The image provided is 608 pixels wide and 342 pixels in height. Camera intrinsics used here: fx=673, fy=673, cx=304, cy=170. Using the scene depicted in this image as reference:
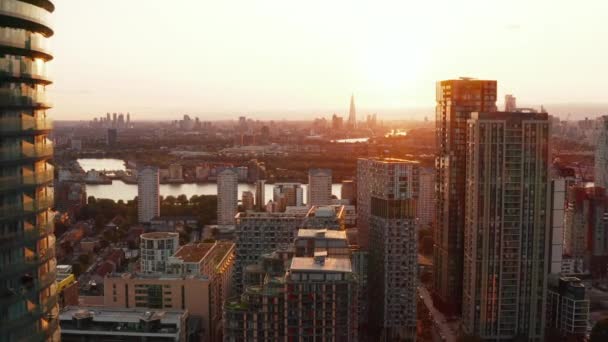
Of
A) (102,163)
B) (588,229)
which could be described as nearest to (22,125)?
(588,229)

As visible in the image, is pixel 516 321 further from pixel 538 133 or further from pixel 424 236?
pixel 424 236

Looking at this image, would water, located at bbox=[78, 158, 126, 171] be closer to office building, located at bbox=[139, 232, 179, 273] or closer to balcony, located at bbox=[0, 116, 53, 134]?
office building, located at bbox=[139, 232, 179, 273]

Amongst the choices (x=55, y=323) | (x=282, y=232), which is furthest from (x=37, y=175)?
(x=282, y=232)

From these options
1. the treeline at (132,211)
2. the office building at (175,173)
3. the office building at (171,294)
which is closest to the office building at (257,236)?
the office building at (171,294)

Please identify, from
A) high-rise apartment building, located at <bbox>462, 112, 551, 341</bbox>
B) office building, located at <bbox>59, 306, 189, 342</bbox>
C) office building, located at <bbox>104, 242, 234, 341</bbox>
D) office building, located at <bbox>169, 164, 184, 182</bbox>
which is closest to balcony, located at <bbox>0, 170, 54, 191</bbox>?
office building, located at <bbox>59, 306, 189, 342</bbox>

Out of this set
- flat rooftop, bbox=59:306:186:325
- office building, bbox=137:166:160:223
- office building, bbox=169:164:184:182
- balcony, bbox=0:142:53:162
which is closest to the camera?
balcony, bbox=0:142:53:162
